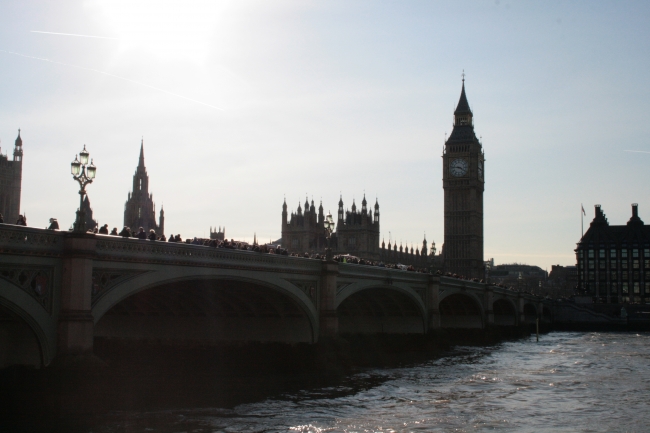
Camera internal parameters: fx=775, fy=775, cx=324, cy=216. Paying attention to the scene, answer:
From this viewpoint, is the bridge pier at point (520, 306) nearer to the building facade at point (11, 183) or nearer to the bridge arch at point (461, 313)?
the bridge arch at point (461, 313)

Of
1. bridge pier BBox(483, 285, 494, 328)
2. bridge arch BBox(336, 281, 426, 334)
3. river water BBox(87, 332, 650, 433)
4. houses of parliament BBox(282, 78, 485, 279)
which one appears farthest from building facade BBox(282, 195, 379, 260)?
river water BBox(87, 332, 650, 433)

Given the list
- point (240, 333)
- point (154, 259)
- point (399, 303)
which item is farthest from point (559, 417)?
point (399, 303)

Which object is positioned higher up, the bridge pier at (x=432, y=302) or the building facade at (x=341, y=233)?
the building facade at (x=341, y=233)

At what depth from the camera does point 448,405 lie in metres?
30.8

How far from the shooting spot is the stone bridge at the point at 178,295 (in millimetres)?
24109

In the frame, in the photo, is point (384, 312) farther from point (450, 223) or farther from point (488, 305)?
point (450, 223)

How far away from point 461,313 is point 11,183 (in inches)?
3594

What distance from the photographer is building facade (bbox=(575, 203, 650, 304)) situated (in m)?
147

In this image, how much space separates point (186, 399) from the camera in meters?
29.1

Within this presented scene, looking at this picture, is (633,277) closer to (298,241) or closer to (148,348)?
(298,241)

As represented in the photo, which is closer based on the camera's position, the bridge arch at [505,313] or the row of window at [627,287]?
the bridge arch at [505,313]

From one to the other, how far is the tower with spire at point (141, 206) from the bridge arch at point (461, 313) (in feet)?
313

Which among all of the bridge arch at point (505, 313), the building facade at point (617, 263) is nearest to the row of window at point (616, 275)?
the building facade at point (617, 263)

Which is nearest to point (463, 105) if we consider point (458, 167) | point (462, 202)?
point (458, 167)
